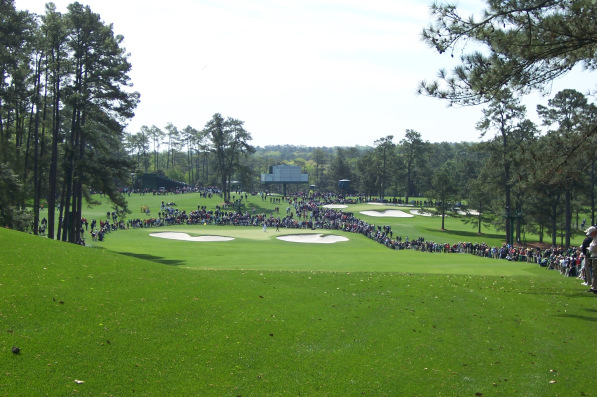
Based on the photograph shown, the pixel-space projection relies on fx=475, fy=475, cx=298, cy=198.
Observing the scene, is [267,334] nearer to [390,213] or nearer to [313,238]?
[313,238]

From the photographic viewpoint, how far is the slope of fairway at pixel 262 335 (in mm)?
8062

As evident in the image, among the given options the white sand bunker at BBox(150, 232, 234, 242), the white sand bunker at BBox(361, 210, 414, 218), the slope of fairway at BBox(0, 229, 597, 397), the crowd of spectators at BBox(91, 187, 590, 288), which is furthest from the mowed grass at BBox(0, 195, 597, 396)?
the white sand bunker at BBox(361, 210, 414, 218)

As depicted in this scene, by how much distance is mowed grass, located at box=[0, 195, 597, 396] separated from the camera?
26.5ft

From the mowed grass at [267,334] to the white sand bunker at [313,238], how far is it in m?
30.7

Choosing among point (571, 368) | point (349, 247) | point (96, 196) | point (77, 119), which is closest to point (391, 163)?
point (96, 196)

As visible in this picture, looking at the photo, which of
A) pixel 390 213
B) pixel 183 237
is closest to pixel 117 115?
pixel 183 237

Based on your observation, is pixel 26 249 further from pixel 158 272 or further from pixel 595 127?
pixel 595 127

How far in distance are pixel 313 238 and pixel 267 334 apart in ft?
130

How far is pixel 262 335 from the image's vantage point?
10320mm

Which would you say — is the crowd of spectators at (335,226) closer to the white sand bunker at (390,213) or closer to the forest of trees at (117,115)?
the forest of trees at (117,115)

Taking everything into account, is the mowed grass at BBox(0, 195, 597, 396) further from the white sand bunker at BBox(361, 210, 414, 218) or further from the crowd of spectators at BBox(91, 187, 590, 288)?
the white sand bunker at BBox(361, 210, 414, 218)

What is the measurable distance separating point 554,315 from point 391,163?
97.8 metres

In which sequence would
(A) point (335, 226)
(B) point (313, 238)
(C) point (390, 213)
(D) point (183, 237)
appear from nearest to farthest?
(D) point (183, 237) → (B) point (313, 238) → (A) point (335, 226) → (C) point (390, 213)

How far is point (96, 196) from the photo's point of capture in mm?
83062
